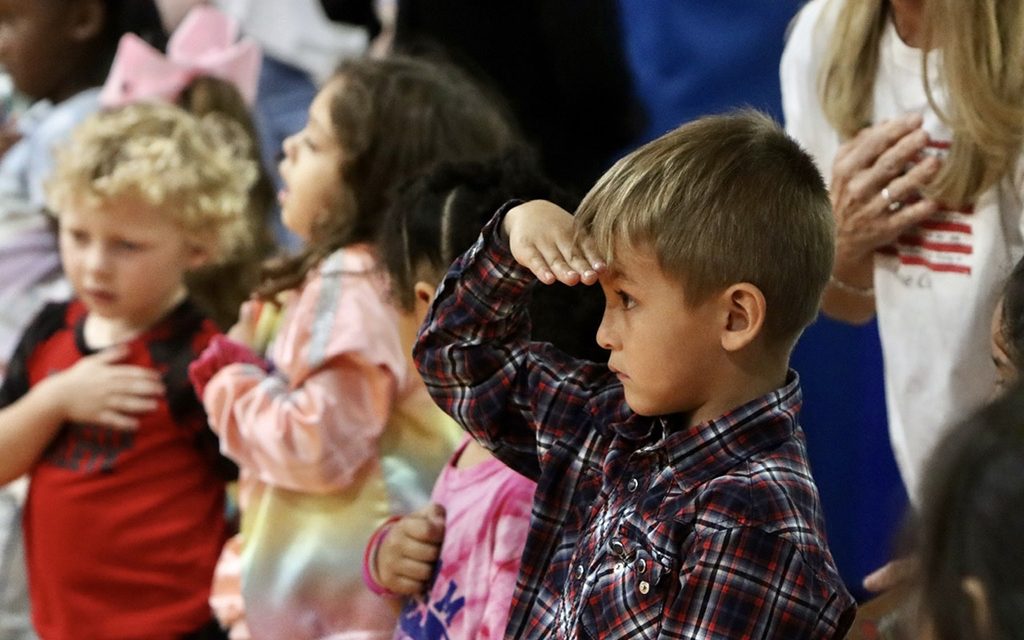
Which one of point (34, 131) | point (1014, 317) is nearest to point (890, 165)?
point (1014, 317)

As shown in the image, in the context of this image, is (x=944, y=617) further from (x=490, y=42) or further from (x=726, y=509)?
(x=490, y=42)

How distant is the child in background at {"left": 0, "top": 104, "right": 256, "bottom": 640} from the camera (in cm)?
229

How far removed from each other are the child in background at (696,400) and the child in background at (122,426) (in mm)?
982

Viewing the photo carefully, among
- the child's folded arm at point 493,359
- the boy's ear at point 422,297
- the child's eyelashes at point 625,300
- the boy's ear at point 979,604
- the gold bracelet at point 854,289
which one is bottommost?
the gold bracelet at point 854,289

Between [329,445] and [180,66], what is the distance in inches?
48.0

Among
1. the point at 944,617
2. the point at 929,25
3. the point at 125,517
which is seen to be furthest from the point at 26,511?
the point at 944,617

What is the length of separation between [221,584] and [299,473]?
29cm

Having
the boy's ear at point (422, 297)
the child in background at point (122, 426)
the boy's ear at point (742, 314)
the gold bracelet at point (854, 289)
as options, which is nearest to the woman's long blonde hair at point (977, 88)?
the gold bracelet at point (854, 289)

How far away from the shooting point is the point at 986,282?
1720 millimetres

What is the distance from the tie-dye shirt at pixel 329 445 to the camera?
2021mm

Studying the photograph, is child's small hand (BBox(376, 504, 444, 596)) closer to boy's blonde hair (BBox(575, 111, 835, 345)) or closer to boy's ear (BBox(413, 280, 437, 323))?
boy's ear (BBox(413, 280, 437, 323))

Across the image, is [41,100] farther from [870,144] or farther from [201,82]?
[870,144]

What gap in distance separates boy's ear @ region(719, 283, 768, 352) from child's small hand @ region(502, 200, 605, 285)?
125 millimetres

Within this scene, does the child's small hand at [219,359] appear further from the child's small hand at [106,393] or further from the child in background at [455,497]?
the child in background at [455,497]
